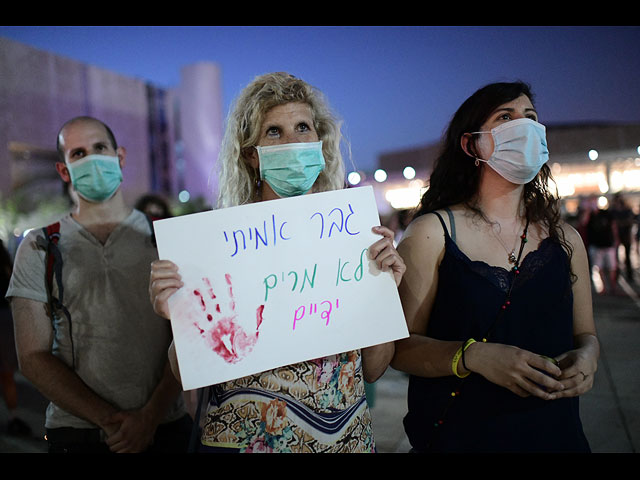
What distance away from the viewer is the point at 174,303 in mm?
1414

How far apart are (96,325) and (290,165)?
102cm

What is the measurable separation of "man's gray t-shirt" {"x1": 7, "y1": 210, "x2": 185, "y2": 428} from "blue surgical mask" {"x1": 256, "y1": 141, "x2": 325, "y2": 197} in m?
0.74

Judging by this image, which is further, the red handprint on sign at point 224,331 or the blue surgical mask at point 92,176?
the blue surgical mask at point 92,176

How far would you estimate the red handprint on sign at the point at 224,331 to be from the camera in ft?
4.69

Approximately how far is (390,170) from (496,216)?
3564 cm

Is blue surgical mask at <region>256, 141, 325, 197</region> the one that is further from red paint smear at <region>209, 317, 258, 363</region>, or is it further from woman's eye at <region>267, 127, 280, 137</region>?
red paint smear at <region>209, 317, 258, 363</region>

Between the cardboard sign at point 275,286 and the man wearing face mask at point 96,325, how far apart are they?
637 mm

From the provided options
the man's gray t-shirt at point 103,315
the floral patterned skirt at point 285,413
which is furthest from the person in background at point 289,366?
the man's gray t-shirt at point 103,315

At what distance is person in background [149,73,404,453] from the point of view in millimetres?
1460

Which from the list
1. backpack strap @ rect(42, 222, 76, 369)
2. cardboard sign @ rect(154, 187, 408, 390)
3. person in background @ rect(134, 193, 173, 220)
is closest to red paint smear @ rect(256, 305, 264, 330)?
cardboard sign @ rect(154, 187, 408, 390)

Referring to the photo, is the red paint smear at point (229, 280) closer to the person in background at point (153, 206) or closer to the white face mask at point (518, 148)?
the white face mask at point (518, 148)

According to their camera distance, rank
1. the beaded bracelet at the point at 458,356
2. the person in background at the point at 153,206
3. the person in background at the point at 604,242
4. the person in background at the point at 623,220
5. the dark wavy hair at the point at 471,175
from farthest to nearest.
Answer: the person in background at the point at 623,220
the person in background at the point at 604,242
the person in background at the point at 153,206
the dark wavy hair at the point at 471,175
the beaded bracelet at the point at 458,356

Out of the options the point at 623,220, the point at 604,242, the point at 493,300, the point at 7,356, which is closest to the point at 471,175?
the point at 493,300
